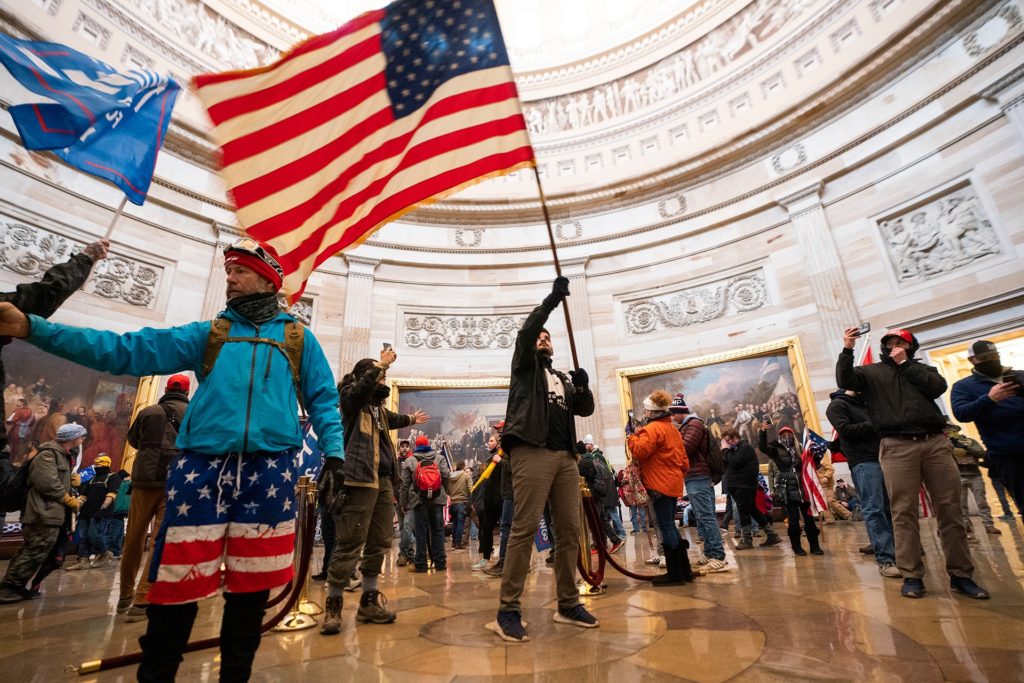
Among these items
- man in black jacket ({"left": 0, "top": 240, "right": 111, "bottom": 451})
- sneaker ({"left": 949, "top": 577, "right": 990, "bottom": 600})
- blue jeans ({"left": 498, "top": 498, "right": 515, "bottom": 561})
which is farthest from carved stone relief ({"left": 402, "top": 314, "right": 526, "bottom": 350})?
man in black jacket ({"left": 0, "top": 240, "right": 111, "bottom": 451})

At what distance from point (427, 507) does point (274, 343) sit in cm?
439

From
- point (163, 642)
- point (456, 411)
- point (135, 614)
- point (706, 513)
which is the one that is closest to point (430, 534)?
point (135, 614)

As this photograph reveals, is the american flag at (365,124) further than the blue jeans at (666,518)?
No

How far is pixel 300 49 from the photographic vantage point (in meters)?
3.46

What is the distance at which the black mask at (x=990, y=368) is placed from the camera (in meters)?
3.48

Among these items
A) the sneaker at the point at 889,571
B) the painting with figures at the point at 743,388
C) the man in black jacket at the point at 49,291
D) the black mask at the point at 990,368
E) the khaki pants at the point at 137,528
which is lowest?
the sneaker at the point at 889,571

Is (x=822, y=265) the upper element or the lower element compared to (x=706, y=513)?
upper

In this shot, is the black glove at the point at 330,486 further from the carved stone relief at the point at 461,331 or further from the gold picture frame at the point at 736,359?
the carved stone relief at the point at 461,331

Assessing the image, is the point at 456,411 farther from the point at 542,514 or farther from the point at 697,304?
A: the point at 542,514

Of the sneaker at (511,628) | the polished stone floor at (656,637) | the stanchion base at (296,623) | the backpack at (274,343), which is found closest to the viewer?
the backpack at (274,343)

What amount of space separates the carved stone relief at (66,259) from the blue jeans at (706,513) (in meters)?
10.8

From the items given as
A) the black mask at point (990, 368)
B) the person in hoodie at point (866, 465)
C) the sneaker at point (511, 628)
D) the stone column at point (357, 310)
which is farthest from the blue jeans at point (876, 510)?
the stone column at point (357, 310)

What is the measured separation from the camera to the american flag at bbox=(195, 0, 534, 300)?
3.29 meters

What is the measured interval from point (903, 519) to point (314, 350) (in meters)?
3.83
